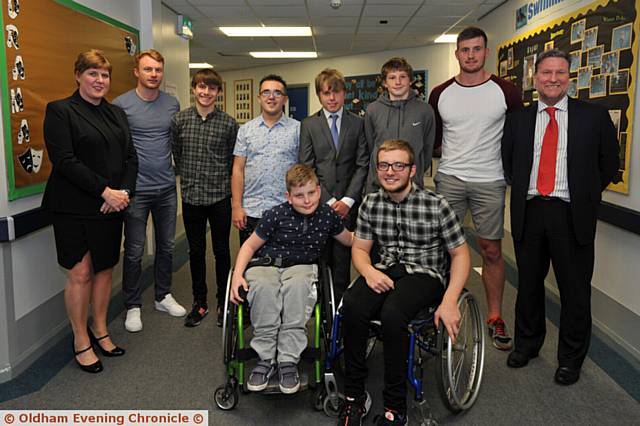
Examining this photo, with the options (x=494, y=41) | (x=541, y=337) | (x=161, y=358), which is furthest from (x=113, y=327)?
(x=494, y=41)

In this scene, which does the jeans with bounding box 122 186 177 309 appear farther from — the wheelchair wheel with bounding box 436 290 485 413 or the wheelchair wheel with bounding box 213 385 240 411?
the wheelchair wheel with bounding box 436 290 485 413

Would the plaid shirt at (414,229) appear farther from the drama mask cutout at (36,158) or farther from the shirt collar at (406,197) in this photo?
the drama mask cutout at (36,158)

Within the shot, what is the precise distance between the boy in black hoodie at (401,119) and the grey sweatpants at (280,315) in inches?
33.2

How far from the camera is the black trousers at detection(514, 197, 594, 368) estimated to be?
2.54m

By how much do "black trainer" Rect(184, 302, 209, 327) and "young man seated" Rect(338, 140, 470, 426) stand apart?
56.0 inches

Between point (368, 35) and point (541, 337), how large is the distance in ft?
19.6

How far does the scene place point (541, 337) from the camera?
2771 mm

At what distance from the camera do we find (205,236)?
3350 mm

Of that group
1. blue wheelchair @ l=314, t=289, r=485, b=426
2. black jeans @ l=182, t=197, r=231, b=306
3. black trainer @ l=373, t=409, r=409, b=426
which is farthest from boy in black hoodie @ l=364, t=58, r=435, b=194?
black trainer @ l=373, t=409, r=409, b=426

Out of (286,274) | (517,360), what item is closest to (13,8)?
(286,274)

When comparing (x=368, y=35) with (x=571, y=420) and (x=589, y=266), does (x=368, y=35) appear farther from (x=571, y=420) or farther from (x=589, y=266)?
(x=571, y=420)

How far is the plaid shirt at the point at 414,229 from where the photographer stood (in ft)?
7.48

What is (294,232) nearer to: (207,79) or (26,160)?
(207,79)

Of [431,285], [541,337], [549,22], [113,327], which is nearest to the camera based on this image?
[431,285]
